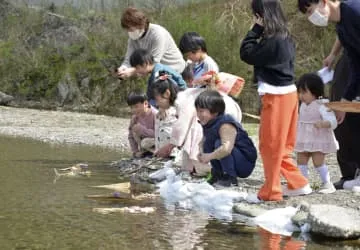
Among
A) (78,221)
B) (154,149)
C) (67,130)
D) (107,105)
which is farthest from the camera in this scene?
(107,105)

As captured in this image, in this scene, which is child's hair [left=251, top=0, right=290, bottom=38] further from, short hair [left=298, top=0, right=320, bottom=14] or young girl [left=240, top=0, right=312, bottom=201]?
short hair [left=298, top=0, right=320, bottom=14]

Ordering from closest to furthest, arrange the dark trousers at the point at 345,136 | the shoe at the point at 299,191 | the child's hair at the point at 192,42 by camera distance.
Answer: the shoe at the point at 299,191 → the dark trousers at the point at 345,136 → the child's hair at the point at 192,42

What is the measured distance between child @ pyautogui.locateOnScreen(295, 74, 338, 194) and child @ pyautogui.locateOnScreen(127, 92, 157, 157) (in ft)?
5.60

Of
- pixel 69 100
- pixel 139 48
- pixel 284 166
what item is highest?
pixel 139 48

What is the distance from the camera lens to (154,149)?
265 inches

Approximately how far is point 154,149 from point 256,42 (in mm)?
2386

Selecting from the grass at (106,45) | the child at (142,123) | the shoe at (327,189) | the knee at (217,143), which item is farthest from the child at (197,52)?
the grass at (106,45)

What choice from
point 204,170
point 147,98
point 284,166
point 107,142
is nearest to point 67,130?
point 107,142

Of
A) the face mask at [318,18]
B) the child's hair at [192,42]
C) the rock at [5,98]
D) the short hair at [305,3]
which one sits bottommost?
the rock at [5,98]

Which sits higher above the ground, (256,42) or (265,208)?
(256,42)

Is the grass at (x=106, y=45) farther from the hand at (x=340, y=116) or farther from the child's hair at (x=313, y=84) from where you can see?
the hand at (x=340, y=116)

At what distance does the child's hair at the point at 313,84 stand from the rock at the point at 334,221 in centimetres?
158

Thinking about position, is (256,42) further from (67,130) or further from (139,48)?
(67,130)

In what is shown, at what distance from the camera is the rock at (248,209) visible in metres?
4.30
